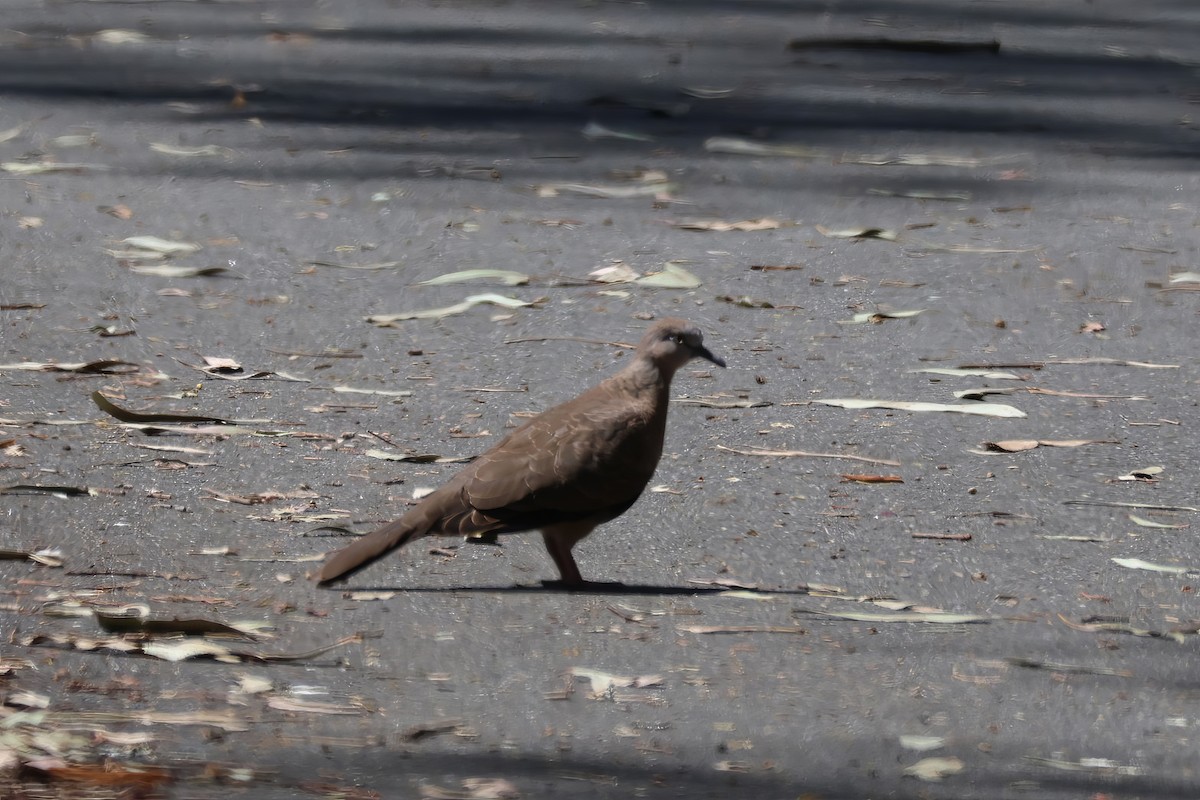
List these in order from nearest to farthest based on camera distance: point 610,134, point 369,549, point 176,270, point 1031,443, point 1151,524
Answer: point 369,549
point 1151,524
point 1031,443
point 176,270
point 610,134

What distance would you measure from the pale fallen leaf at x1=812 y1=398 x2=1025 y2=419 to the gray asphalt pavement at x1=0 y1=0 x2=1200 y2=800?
51 millimetres

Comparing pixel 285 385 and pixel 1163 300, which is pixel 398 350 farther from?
pixel 1163 300

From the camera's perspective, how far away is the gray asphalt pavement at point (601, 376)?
4.00 meters

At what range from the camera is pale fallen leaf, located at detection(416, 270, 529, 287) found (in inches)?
311

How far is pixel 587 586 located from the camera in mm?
4859

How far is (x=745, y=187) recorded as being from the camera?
9.34 metres

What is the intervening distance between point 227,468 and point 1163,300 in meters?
3.99

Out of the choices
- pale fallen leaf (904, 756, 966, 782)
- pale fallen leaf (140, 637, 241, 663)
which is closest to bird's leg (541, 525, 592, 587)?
pale fallen leaf (140, 637, 241, 663)

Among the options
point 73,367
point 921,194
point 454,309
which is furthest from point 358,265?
point 921,194

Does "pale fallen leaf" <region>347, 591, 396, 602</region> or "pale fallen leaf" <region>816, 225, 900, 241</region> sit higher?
"pale fallen leaf" <region>816, 225, 900, 241</region>

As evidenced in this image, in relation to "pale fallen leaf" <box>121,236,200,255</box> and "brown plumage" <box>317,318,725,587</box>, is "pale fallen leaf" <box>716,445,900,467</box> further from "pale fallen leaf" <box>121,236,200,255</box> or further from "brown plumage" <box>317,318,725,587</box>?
"pale fallen leaf" <box>121,236,200,255</box>

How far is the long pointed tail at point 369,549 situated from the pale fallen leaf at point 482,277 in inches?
128

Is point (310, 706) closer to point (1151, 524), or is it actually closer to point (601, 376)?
point (1151, 524)

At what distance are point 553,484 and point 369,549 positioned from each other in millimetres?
478
